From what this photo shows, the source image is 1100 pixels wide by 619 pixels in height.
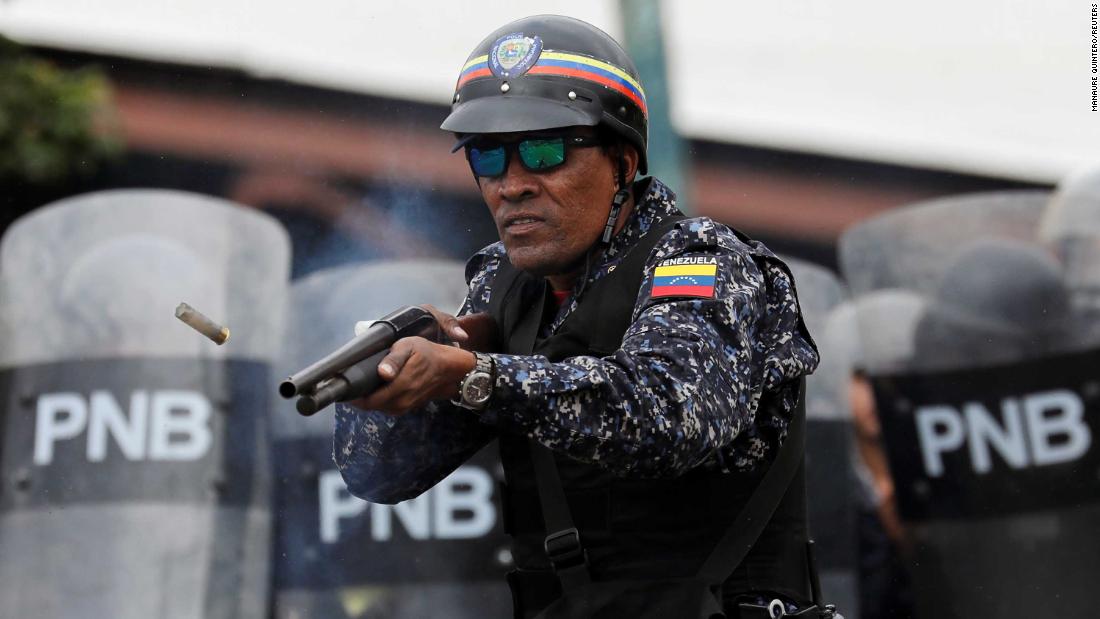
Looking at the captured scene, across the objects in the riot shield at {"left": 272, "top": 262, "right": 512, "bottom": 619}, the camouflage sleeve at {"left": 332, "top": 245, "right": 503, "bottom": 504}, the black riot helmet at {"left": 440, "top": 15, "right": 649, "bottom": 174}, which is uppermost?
the black riot helmet at {"left": 440, "top": 15, "right": 649, "bottom": 174}

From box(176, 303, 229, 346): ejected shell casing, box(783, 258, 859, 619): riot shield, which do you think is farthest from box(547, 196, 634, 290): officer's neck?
box(783, 258, 859, 619): riot shield

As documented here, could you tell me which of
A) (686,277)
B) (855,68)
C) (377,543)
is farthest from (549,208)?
(855,68)

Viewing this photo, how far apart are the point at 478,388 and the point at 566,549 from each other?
524 mm

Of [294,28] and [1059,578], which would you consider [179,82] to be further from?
[1059,578]

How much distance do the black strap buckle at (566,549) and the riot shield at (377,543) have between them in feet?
6.99

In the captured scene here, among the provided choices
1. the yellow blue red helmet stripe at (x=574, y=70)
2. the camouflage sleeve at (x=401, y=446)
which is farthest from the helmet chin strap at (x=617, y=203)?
the camouflage sleeve at (x=401, y=446)

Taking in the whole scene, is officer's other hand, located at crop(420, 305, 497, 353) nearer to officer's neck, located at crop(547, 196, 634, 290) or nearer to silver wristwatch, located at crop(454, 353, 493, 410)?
officer's neck, located at crop(547, 196, 634, 290)

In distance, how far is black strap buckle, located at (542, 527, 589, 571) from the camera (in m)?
2.48

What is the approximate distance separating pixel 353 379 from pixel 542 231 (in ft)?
2.59

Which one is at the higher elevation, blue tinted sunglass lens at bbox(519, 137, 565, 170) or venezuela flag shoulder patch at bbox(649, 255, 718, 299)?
blue tinted sunglass lens at bbox(519, 137, 565, 170)

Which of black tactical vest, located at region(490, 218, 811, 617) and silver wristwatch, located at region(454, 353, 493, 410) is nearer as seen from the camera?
silver wristwatch, located at region(454, 353, 493, 410)

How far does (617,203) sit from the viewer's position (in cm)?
276

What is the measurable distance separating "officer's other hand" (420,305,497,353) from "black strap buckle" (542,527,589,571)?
1.31 ft

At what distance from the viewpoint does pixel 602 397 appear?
7.08 feet
